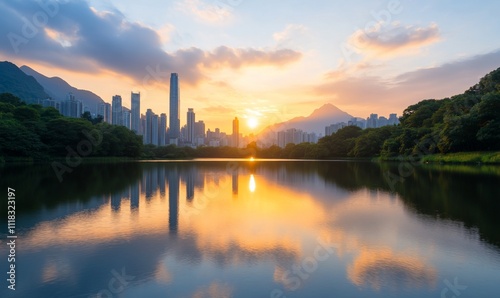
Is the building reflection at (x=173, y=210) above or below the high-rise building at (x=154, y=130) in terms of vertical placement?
below

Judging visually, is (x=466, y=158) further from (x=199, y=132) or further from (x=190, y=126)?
(x=199, y=132)

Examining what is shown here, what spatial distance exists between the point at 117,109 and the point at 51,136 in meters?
54.7

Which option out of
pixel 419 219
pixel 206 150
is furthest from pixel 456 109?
pixel 206 150

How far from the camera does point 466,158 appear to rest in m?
40.1

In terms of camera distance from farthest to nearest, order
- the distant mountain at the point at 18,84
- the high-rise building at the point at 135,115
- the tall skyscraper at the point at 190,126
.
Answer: the tall skyscraper at the point at 190,126, the distant mountain at the point at 18,84, the high-rise building at the point at 135,115

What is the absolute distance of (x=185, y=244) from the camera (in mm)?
7602

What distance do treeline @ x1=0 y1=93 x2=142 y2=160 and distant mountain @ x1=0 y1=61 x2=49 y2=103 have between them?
97.4 meters

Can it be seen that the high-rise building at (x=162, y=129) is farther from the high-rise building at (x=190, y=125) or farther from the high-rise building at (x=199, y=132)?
the high-rise building at (x=199, y=132)

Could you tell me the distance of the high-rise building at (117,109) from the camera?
10425 cm

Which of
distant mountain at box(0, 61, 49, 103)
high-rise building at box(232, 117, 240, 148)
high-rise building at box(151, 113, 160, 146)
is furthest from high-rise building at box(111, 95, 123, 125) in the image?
high-rise building at box(232, 117, 240, 148)

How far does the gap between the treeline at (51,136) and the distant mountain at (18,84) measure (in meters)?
97.4

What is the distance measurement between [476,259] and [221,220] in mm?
6752

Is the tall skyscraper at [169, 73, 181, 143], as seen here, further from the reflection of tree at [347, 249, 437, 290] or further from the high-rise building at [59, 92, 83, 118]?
the reflection of tree at [347, 249, 437, 290]

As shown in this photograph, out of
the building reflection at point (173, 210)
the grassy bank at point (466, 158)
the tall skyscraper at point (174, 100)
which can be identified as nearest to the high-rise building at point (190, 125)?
the tall skyscraper at point (174, 100)
